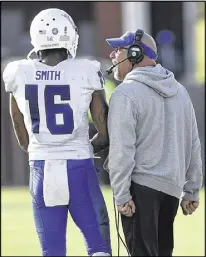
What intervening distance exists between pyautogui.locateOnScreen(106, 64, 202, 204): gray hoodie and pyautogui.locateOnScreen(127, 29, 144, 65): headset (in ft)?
0.22

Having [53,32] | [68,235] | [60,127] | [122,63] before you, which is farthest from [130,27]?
[60,127]

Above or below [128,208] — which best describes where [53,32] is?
above

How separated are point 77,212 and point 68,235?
448 cm

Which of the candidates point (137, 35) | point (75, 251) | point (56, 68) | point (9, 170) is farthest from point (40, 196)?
point (9, 170)

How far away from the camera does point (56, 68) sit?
569 cm

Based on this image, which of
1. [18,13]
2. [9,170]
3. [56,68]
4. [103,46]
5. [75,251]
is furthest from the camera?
[18,13]

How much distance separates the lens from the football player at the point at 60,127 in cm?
565

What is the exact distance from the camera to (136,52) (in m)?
5.80

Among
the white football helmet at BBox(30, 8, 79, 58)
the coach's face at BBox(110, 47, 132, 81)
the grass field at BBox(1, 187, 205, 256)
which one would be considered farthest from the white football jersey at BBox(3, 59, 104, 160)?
the grass field at BBox(1, 187, 205, 256)

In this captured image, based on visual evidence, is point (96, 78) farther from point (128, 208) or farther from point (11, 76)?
point (128, 208)

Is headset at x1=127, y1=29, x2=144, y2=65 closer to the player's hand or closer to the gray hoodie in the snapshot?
the gray hoodie

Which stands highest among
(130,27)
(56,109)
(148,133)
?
(56,109)

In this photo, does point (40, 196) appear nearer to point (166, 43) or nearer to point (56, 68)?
point (56, 68)

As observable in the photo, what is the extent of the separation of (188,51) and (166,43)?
0.72 metres
